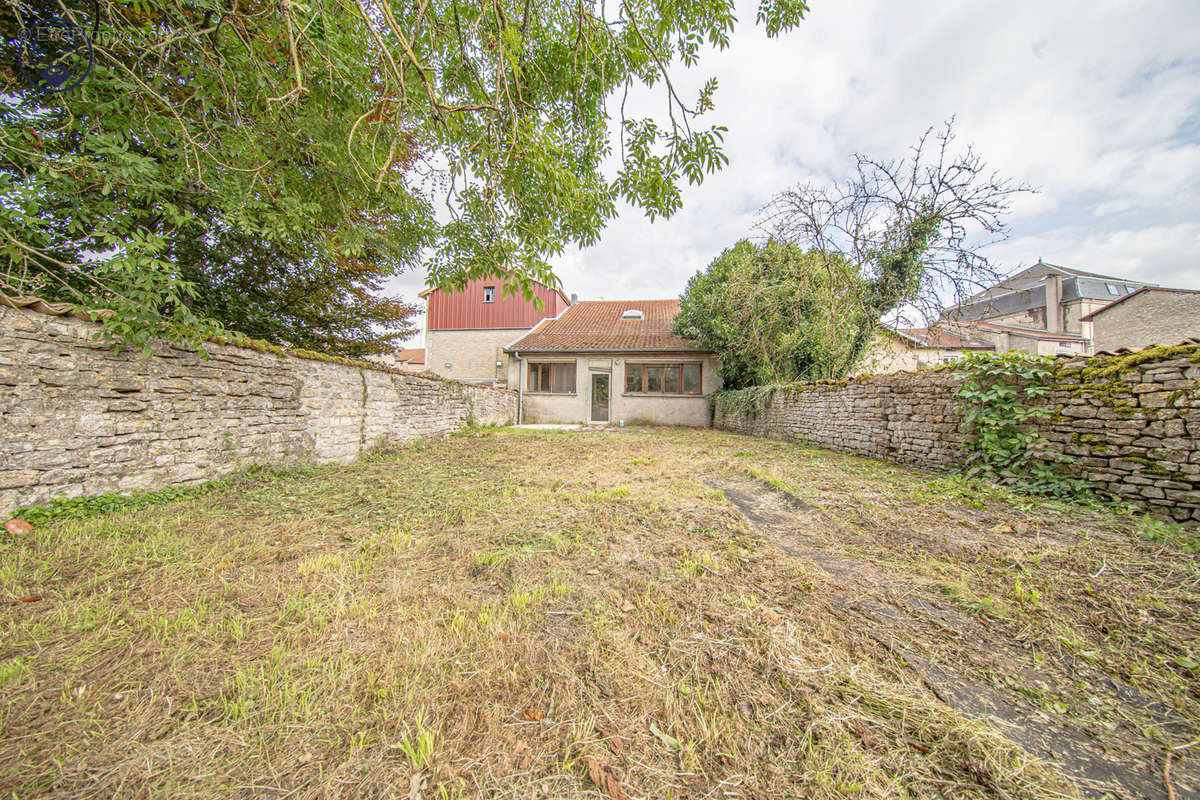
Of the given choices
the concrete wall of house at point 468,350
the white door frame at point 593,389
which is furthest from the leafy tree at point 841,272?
the concrete wall of house at point 468,350

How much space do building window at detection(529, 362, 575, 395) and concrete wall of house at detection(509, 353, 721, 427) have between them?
0.74 feet

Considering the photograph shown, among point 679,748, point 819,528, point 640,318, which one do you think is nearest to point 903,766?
point 679,748

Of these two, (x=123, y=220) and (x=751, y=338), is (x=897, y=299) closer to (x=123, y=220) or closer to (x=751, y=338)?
(x=751, y=338)

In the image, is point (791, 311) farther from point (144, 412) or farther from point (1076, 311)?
point (1076, 311)

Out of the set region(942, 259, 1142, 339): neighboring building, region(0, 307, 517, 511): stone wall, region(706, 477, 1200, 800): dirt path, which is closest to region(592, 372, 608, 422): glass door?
region(0, 307, 517, 511): stone wall

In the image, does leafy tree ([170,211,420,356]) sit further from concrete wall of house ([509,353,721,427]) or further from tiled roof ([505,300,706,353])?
concrete wall of house ([509,353,721,427])

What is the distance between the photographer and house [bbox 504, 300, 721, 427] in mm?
13219

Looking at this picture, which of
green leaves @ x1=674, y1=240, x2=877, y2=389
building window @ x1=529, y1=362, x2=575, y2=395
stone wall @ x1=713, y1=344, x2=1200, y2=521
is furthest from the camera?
building window @ x1=529, y1=362, x2=575, y2=395

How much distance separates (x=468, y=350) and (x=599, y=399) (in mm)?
6423

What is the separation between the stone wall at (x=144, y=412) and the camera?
2.64 metres

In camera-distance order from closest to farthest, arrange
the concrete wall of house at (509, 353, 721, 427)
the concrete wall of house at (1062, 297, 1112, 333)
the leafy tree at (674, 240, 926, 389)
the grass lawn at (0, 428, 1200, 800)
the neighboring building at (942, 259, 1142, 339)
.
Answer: the grass lawn at (0, 428, 1200, 800), the leafy tree at (674, 240, 926, 389), the concrete wall of house at (509, 353, 721, 427), the concrete wall of house at (1062, 297, 1112, 333), the neighboring building at (942, 259, 1142, 339)

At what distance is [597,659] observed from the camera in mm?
1516

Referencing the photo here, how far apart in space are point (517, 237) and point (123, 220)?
374 centimetres

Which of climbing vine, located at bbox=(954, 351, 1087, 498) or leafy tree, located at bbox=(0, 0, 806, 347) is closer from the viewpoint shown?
leafy tree, located at bbox=(0, 0, 806, 347)
